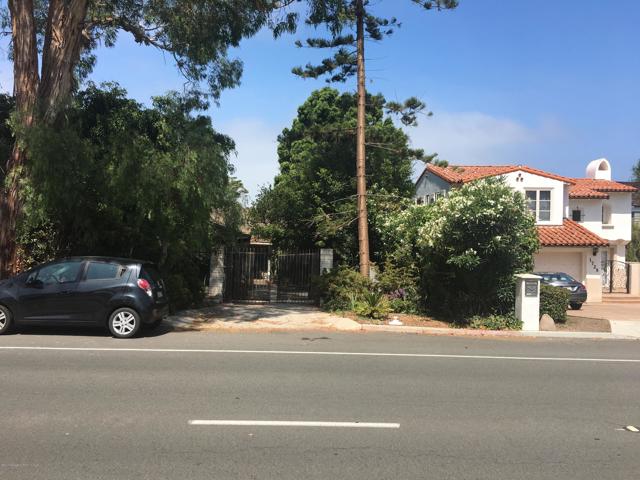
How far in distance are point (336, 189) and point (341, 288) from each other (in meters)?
6.15

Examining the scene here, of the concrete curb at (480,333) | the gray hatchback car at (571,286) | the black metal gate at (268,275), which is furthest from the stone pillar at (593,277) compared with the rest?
the black metal gate at (268,275)

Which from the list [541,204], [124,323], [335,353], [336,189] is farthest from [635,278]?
[124,323]

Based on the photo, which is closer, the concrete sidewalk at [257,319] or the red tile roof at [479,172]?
the concrete sidewalk at [257,319]

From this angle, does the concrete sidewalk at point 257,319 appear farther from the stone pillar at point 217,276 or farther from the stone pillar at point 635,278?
the stone pillar at point 635,278

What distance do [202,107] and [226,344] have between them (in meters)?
8.62

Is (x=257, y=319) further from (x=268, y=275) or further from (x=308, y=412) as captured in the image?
(x=308, y=412)

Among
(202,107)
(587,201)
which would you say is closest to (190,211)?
(202,107)

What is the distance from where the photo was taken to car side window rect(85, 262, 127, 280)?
11180mm

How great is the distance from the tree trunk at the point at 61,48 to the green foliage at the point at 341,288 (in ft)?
30.8

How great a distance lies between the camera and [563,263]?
26.4m

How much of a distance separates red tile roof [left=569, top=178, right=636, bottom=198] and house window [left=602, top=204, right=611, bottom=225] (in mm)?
920

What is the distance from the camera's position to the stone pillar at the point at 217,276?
18375 millimetres

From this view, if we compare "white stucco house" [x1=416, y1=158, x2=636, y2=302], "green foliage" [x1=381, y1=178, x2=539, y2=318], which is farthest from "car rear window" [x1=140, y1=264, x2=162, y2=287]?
"white stucco house" [x1=416, y1=158, x2=636, y2=302]

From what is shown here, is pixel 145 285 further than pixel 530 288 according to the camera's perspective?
No
